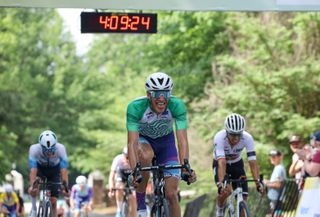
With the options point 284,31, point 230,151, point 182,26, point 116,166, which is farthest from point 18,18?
point 230,151

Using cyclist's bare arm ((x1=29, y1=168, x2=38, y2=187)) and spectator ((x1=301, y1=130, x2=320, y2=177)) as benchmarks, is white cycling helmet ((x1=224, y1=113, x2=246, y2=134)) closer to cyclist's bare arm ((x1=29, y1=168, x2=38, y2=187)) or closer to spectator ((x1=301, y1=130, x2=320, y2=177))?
spectator ((x1=301, y1=130, x2=320, y2=177))

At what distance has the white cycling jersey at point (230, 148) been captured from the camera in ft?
49.6

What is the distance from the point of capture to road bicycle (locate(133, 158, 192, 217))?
12.3 m

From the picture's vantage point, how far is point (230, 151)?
15594 mm

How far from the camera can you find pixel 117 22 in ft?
64.2

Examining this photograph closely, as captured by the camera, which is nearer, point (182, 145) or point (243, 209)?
point (182, 145)

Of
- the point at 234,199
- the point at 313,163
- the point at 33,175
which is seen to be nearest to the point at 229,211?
the point at 234,199

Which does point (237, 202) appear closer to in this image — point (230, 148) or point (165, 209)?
point (230, 148)

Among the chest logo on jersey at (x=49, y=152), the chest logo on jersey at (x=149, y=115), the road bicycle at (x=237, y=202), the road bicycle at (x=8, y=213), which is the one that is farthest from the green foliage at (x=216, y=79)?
the chest logo on jersey at (x=149, y=115)

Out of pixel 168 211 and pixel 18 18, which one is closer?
pixel 168 211

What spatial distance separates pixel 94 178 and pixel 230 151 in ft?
121

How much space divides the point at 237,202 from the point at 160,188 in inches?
103

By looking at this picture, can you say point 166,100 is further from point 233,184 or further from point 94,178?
point 94,178

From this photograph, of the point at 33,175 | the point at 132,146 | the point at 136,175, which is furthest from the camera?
the point at 33,175
